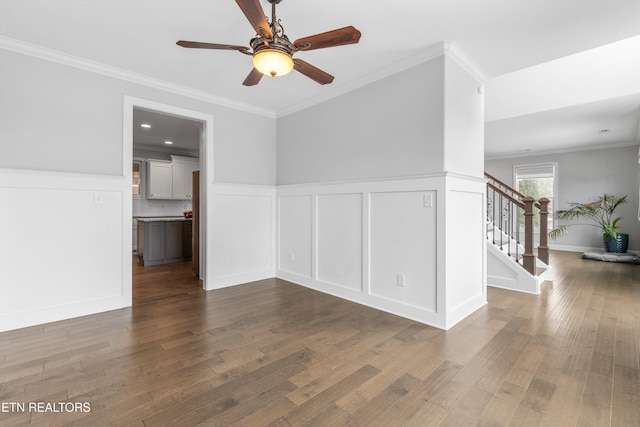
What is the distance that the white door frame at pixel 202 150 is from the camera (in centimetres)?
338

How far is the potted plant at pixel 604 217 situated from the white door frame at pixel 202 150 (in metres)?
7.42

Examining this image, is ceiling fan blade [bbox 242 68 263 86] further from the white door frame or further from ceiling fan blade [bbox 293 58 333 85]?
the white door frame

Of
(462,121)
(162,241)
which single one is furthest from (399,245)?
(162,241)

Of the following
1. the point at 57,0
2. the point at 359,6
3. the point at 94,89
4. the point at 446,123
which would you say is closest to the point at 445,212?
the point at 446,123

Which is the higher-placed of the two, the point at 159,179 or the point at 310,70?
the point at 310,70

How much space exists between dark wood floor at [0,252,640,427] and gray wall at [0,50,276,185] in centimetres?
164

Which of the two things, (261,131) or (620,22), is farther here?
(261,131)

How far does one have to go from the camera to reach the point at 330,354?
2.30m

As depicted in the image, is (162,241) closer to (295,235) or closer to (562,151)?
(295,235)

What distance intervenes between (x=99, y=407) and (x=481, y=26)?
3.82 m

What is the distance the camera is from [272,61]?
77.4 inches

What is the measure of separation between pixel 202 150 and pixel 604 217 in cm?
936

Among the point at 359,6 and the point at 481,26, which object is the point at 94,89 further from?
the point at 481,26

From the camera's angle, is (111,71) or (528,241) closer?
(111,71)
